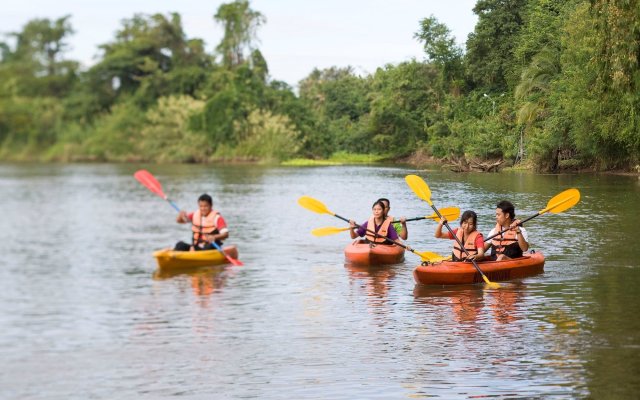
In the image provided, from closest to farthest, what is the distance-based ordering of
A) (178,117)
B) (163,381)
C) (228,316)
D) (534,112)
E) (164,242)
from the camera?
(163,381), (228,316), (164,242), (534,112), (178,117)

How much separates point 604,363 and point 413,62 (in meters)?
30.6

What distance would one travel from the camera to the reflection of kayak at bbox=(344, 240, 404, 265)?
39.5 ft

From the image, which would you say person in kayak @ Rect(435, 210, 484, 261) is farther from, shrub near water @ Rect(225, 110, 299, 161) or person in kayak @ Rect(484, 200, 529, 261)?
shrub near water @ Rect(225, 110, 299, 161)

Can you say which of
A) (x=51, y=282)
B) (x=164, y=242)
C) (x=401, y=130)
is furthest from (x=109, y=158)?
(x=51, y=282)

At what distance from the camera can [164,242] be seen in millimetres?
16844

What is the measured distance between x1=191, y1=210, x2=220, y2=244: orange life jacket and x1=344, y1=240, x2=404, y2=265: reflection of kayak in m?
1.77

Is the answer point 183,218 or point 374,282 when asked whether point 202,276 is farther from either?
point 374,282

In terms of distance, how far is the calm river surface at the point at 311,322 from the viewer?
6504 millimetres

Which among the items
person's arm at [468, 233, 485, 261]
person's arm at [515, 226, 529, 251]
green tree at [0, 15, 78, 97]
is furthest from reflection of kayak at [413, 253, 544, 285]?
green tree at [0, 15, 78, 97]

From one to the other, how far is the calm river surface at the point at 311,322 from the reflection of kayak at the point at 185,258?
0.19 meters

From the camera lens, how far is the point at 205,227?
12.7 meters

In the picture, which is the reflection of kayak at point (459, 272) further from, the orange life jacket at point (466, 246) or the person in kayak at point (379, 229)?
the person in kayak at point (379, 229)

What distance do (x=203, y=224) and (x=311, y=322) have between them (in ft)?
14.4

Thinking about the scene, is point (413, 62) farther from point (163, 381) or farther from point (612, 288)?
point (163, 381)
